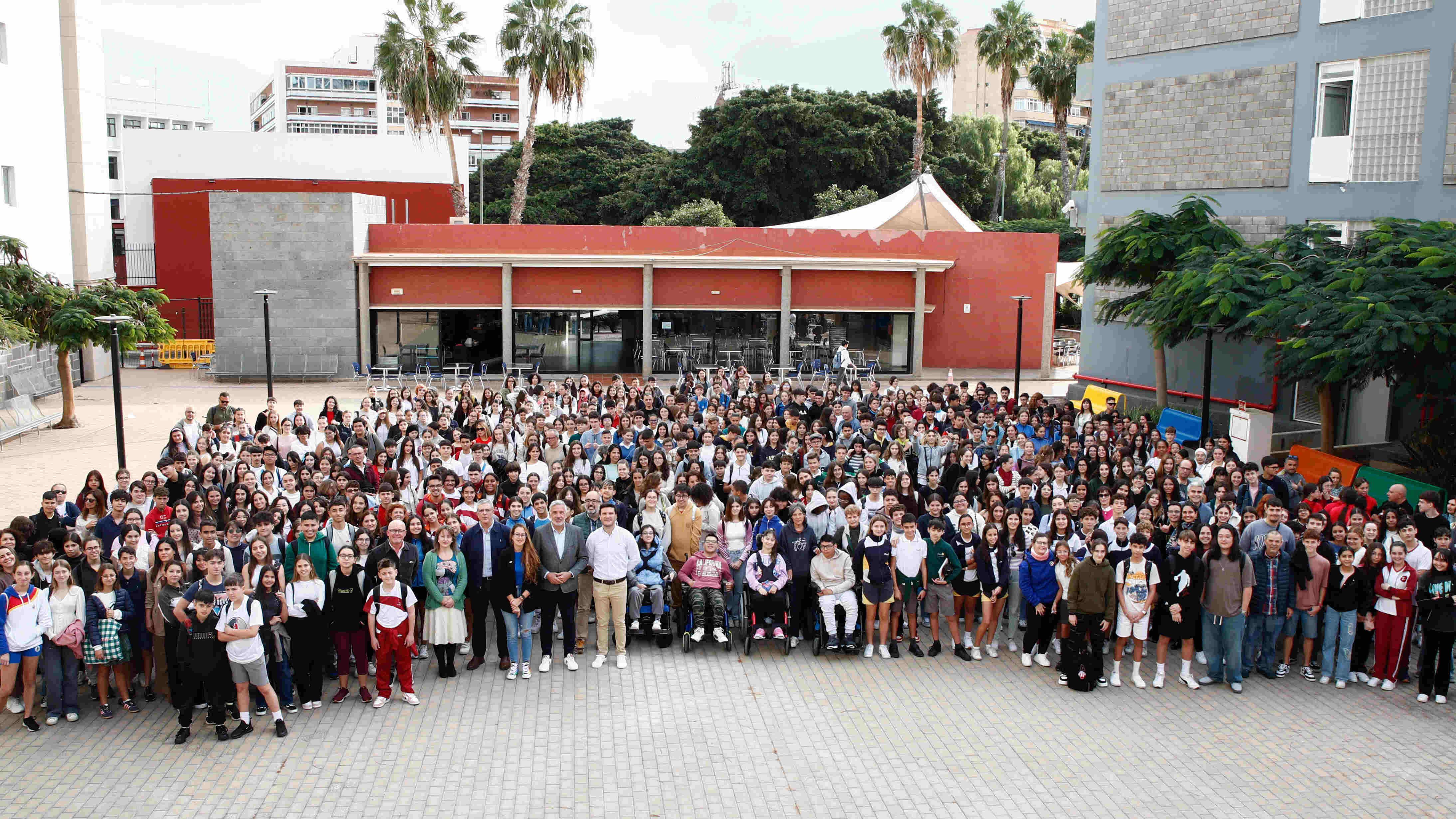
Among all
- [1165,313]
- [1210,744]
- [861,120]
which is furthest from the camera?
[861,120]

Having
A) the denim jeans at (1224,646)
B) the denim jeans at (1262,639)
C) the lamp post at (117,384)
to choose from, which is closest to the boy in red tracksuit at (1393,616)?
the denim jeans at (1262,639)

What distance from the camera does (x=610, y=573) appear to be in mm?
9281

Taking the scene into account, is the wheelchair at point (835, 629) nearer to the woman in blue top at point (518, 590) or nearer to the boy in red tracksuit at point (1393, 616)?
the woman in blue top at point (518, 590)

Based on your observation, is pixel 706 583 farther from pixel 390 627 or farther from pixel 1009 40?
pixel 1009 40

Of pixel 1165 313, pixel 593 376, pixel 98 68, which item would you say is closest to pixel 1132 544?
pixel 1165 313

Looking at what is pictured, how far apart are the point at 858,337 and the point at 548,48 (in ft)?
50.0

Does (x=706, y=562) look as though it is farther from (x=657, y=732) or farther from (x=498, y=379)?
(x=498, y=379)

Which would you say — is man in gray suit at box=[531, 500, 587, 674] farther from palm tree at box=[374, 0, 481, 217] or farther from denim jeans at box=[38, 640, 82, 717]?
palm tree at box=[374, 0, 481, 217]

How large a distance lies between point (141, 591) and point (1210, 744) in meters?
8.28

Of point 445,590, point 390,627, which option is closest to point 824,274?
point 445,590

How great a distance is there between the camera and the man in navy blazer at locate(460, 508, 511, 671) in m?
9.14

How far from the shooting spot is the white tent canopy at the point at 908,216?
3244 cm

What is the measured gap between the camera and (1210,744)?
315 inches

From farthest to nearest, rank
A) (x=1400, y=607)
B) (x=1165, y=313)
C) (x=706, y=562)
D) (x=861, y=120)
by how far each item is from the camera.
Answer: (x=861, y=120) → (x=1165, y=313) → (x=706, y=562) → (x=1400, y=607)
